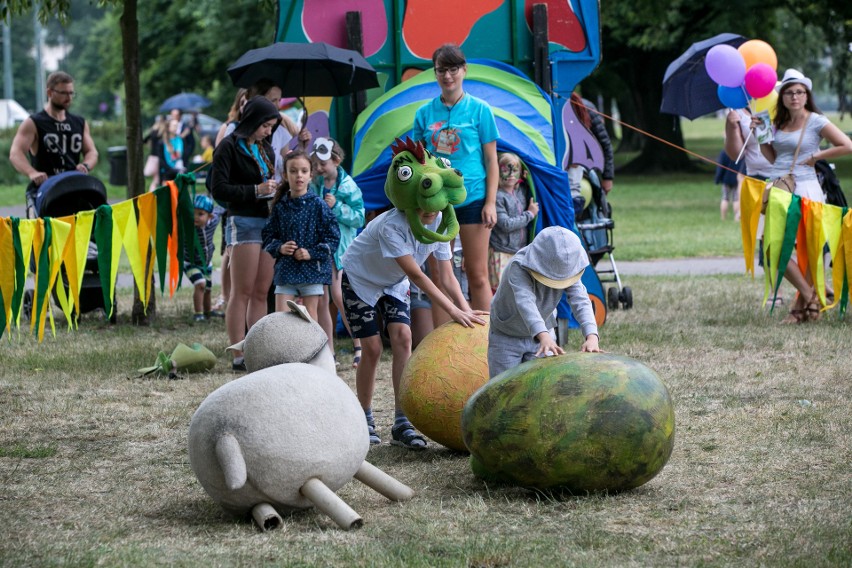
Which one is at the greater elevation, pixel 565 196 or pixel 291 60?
pixel 291 60

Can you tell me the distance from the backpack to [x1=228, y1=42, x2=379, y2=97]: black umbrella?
4.11 meters

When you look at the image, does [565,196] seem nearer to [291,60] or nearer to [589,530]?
[291,60]

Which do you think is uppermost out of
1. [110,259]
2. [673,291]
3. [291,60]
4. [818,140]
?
[291,60]

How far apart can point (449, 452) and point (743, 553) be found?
219cm

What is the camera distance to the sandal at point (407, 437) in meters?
6.43

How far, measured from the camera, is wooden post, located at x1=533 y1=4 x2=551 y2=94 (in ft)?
32.2

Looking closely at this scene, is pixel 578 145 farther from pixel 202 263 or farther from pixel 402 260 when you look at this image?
pixel 402 260

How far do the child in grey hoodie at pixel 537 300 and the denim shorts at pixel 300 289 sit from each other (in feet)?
8.08

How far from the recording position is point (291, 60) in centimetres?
938

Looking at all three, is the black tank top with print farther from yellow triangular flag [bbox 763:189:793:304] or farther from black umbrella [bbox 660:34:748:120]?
yellow triangular flag [bbox 763:189:793:304]

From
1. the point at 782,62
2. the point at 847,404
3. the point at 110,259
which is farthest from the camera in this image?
the point at 782,62

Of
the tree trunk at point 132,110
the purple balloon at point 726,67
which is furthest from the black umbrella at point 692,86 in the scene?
the tree trunk at point 132,110

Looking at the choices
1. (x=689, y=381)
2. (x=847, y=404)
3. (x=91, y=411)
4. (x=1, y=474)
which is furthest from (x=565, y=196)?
(x=1, y=474)

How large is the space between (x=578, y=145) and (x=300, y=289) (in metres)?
3.79
